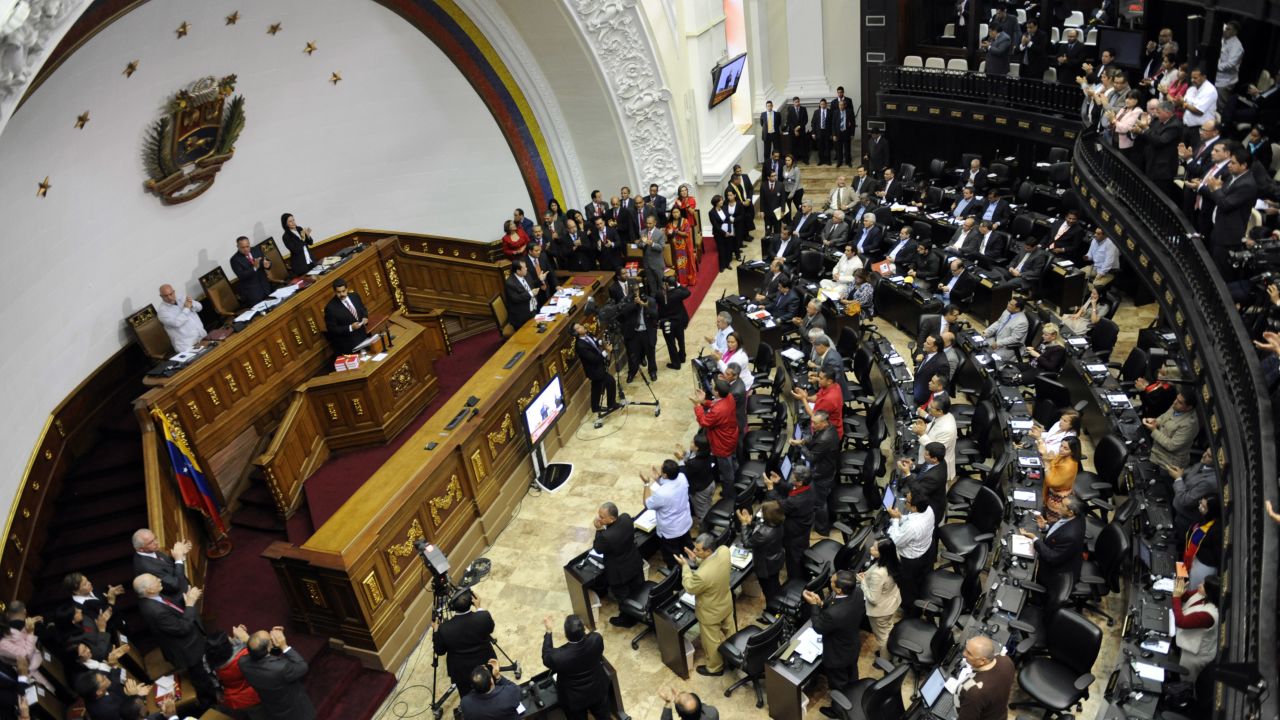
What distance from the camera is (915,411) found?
10391 mm

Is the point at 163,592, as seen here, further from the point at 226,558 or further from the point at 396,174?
the point at 396,174

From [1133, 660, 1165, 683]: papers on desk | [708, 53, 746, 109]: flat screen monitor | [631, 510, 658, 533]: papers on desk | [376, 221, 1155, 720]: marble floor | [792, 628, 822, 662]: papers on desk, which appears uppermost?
[708, 53, 746, 109]: flat screen monitor

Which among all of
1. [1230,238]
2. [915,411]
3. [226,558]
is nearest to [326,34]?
[226,558]

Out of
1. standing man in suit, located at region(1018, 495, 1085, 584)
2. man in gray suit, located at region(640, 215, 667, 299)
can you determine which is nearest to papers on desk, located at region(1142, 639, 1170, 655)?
standing man in suit, located at region(1018, 495, 1085, 584)

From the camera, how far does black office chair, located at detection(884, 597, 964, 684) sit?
6980mm

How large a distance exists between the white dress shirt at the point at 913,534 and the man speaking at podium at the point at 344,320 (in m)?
7.56

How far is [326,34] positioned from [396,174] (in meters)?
2.74

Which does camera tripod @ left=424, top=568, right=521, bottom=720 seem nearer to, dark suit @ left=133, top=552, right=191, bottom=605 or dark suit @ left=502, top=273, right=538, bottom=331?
dark suit @ left=133, top=552, right=191, bottom=605

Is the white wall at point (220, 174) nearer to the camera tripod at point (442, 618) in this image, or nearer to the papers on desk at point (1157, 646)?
the camera tripod at point (442, 618)

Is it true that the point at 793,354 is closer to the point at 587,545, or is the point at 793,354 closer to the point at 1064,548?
the point at 587,545

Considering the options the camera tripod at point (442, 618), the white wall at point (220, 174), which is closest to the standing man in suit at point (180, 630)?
the camera tripod at point (442, 618)

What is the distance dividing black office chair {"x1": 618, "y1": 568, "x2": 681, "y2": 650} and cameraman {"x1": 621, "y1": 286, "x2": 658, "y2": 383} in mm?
4631

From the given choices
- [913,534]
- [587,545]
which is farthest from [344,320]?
[913,534]

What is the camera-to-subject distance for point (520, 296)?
12602mm
